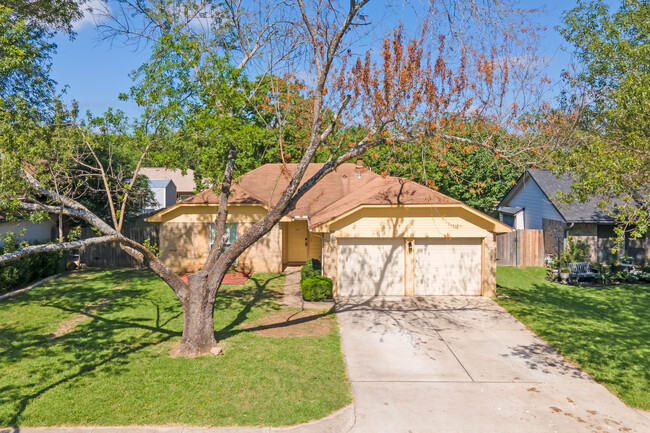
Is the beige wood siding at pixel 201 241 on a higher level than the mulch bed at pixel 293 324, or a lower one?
higher

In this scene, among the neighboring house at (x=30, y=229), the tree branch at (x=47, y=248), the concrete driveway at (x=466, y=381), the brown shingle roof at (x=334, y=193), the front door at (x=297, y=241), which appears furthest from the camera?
the front door at (x=297, y=241)

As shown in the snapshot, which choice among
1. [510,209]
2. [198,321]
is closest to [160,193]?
[510,209]

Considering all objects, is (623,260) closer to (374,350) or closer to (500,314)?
(500,314)

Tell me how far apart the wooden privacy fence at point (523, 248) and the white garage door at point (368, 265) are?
27.8 feet

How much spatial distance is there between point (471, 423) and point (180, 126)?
28.9ft

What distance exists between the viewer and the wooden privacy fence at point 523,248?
2173 cm

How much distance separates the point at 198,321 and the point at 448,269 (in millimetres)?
9432

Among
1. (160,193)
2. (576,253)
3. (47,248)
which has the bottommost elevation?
(576,253)

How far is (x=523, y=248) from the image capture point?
2184 cm

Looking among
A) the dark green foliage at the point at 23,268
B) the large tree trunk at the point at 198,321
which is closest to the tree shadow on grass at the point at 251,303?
the large tree trunk at the point at 198,321

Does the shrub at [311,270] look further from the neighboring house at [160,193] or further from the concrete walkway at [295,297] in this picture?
the neighboring house at [160,193]

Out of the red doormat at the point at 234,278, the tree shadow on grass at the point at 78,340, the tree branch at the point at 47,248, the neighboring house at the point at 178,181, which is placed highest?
the neighboring house at the point at 178,181

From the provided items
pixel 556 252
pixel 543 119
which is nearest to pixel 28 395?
pixel 543 119

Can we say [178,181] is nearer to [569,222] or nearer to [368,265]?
[368,265]
